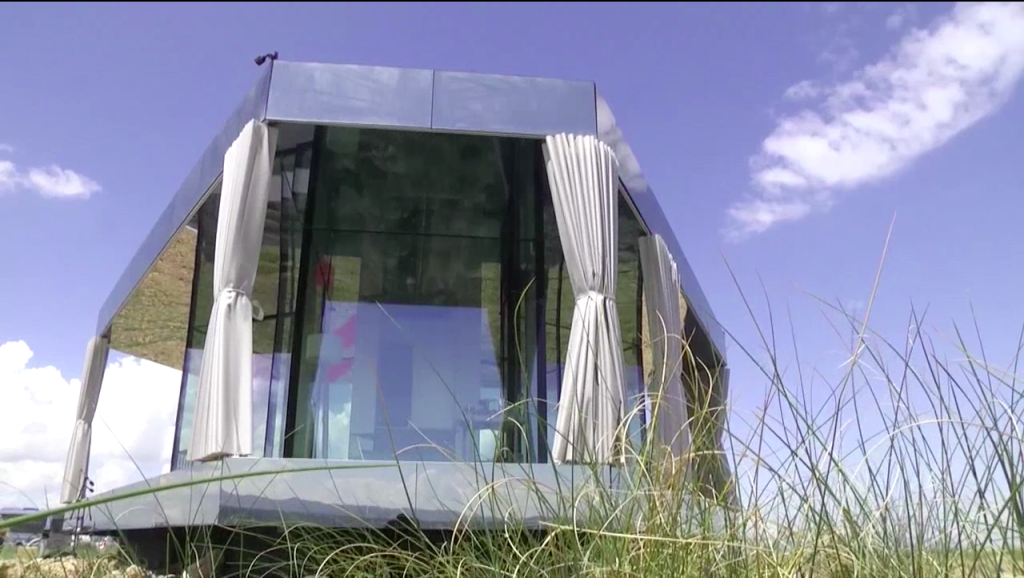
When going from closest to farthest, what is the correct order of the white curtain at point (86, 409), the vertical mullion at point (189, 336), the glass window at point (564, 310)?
the glass window at point (564, 310)
the vertical mullion at point (189, 336)
the white curtain at point (86, 409)

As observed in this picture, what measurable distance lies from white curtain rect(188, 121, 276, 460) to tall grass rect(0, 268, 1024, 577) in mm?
2217

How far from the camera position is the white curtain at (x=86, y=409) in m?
7.19

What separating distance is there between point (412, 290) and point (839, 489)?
14.0 ft

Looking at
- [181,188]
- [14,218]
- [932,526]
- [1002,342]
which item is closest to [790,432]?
[932,526]

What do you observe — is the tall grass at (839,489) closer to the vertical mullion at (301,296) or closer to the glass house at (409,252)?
the glass house at (409,252)

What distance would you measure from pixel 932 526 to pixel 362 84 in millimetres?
3786

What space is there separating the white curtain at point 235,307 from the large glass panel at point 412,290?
0.60 meters

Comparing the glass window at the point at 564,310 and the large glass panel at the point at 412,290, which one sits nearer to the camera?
the glass window at the point at 564,310

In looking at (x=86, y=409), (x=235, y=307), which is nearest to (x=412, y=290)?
(x=235, y=307)

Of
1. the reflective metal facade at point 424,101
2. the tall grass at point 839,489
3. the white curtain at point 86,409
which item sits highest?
the reflective metal facade at point 424,101

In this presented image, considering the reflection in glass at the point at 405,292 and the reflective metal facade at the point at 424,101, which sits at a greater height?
the reflective metal facade at the point at 424,101

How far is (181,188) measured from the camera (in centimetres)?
657

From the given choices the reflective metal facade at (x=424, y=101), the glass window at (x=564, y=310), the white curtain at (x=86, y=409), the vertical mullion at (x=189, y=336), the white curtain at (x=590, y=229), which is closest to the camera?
the white curtain at (x=590, y=229)

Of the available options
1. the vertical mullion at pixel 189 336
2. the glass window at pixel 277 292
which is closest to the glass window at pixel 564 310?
the glass window at pixel 277 292
